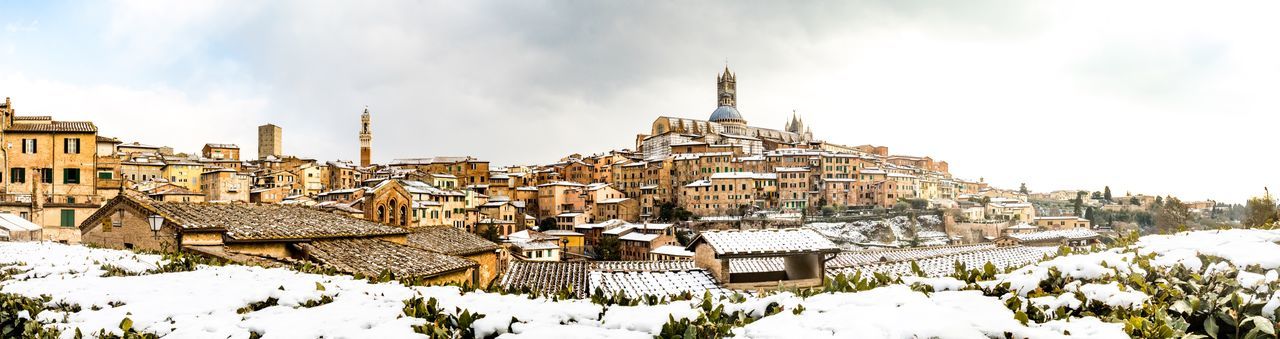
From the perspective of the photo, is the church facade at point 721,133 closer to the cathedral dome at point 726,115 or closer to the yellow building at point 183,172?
the cathedral dome at point 726,115

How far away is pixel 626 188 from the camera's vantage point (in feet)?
300

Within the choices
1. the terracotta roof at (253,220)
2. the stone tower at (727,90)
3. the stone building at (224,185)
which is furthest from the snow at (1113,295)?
the stone tower at (727,90)

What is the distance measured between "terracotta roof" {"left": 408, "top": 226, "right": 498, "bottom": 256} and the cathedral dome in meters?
102

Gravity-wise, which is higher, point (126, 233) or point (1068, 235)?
point (126, 233)

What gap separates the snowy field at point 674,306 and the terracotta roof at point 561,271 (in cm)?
1116

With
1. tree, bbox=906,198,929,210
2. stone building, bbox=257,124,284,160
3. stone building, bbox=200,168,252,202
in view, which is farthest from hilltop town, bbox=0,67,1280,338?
stone building, bbox=257,124,284,160

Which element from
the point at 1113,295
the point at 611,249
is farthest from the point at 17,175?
the point at 611,249

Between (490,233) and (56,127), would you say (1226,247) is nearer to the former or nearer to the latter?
(56,127)

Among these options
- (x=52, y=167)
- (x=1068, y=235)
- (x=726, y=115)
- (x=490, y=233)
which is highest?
(x=726, y=115)

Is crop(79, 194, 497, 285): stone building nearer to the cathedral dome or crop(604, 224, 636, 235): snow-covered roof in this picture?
crop(604, 224, 636, 235): snow-covered roof

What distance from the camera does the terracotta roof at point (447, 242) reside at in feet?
58.1

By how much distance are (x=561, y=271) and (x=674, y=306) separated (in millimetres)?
16005

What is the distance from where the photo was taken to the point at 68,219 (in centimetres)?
2689

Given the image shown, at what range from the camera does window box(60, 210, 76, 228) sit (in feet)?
88.0
